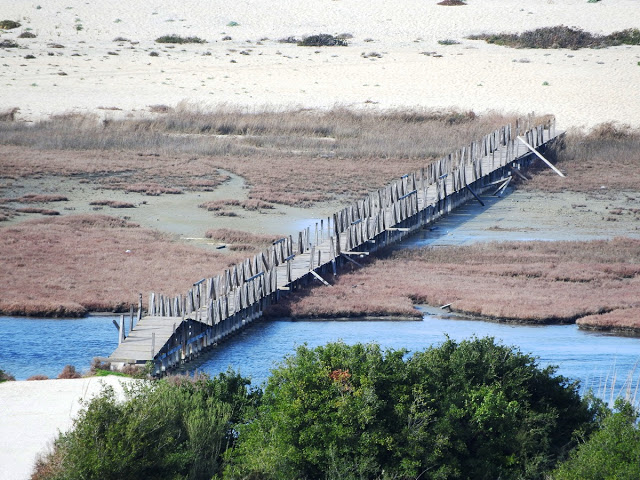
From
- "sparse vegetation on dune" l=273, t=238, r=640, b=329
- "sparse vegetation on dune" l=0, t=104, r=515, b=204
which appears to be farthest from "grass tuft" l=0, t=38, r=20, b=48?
"sparse vegetation on dune" l=273, t=238, r=640, b=329

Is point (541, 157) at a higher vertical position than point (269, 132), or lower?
lower

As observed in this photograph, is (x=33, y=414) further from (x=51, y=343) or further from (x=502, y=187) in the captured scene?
(x=502, y=187)

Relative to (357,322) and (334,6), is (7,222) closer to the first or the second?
(357,322)

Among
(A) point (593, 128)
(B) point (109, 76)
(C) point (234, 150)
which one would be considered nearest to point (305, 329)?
(C) point (234, 150)

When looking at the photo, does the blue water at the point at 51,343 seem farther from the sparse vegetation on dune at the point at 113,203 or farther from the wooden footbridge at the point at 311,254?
the sparse vegetation on dune at the point at 113,203

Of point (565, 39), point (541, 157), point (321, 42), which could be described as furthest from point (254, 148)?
point (565, 39)

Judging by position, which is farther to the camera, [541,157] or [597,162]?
[597,162]

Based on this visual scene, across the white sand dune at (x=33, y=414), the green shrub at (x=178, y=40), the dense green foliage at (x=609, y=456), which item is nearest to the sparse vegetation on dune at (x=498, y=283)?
the white sand dune at (x=33, y=414)
